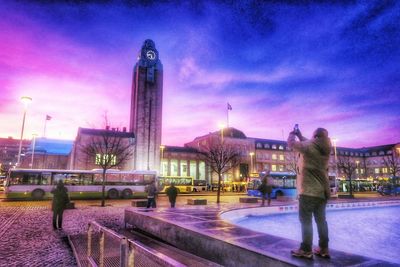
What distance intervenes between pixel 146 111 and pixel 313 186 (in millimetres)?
65012

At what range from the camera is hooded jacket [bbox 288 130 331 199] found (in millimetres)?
4238

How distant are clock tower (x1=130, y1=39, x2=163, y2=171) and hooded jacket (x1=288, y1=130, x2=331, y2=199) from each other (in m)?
63.0

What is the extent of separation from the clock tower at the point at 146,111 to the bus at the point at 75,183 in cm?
3482

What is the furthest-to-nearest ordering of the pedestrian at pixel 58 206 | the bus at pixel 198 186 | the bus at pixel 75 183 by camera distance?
1. the bus at pixel 198 186
2. the bus at pixel 75 183
3. the pedestrian at pixel 58 206

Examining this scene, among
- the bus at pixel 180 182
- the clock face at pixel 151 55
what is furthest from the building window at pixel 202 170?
the clock face at pixel 151 55

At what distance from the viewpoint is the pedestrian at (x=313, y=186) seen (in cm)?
414

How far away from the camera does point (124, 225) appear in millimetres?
11617

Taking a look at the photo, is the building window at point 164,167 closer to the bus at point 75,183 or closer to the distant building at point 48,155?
the distant building at point 48,155

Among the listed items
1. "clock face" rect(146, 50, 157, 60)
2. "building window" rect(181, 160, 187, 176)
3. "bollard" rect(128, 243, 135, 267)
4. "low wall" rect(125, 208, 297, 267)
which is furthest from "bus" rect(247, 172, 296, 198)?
"clock face" rect(146, 50, 157, 60)

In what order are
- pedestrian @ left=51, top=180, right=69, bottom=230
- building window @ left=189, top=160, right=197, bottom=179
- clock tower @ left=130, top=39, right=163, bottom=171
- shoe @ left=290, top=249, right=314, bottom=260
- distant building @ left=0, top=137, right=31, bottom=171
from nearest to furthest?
shoe @ left=290, top=249, right=314, bottom=260 < pedestrian @ left=51, top=180, right=69, bottom=230 < clock tower @ left=130, top=39, right=163, bottom=171 < building window @ left=189, top=160, right=197, bottom=179 < distant building @ left=0, top=137, right=31, bottom=171

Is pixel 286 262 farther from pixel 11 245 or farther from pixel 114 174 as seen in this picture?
pixel 114 174

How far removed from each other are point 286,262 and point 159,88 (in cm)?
6752

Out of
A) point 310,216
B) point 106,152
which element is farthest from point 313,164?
point 106,152

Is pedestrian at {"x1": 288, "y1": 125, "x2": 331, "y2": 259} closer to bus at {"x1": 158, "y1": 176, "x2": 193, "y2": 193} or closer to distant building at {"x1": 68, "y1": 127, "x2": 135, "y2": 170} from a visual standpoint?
bus at {"x1": 158, "y1": 176, "x2": 193, "y2": 193}
